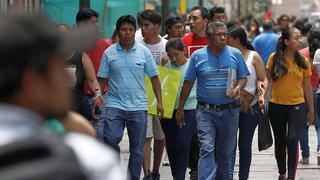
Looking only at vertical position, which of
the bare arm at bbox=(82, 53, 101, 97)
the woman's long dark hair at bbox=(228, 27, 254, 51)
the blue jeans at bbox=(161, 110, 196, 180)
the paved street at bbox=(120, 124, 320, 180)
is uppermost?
the woman's long dark hair at bbox=(228, 27, 254, 51)

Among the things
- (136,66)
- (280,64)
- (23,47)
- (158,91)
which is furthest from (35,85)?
(280,64)

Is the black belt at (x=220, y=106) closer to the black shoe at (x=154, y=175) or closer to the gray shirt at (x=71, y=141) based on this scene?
the black shoe at (x=154, y=175)

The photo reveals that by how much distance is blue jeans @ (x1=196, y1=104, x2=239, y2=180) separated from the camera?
9.32 metres

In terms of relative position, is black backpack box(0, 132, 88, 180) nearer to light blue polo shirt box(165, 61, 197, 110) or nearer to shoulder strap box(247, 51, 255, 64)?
light blue polo shirt box(165, 61, 197, 110)

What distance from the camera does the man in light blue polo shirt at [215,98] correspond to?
9297 mm

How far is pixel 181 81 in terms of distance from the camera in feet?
34.4

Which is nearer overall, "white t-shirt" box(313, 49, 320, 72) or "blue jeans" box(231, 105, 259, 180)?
"blue jeans" box(231, 105, 259, 180)

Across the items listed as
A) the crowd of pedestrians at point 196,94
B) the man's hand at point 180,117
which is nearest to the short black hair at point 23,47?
the crowd of pedestrians at point 196,94

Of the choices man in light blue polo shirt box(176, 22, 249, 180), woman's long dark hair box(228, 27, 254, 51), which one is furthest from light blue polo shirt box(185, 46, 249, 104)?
woman's long dark hair box(228, 27, 254, 51)

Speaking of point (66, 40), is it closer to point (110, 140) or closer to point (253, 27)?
point (110, 140)

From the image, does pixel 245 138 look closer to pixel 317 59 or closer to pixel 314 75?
pixel 317 59

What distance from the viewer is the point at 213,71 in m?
9.28

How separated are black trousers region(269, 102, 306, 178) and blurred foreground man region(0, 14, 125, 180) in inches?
333

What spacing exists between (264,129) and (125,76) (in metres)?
1.85
